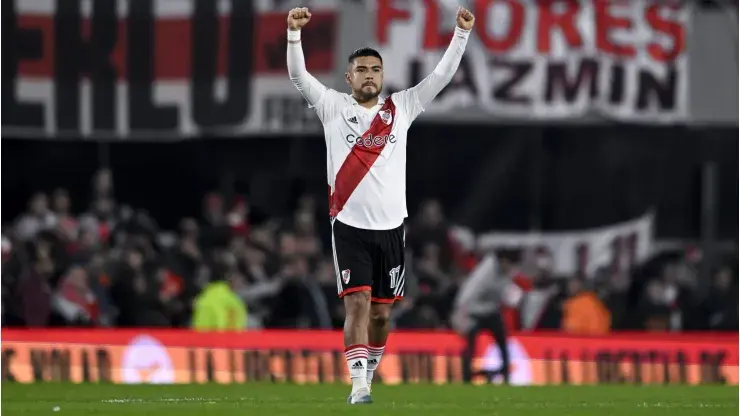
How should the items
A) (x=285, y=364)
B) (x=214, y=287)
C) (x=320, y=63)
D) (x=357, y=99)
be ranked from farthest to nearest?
(x=320, y=63) → (x=214, y=287) → (x=285, y=364) → (x=357, y=99)

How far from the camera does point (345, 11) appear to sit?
23.4 m

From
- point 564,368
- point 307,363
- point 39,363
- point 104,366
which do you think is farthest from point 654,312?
point 39,363

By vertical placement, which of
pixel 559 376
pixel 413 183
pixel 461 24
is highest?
pixel 461 24

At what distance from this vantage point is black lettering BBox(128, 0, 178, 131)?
927 inches

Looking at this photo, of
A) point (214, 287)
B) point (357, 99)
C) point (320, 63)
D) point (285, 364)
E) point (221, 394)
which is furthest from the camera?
point (320, 63)

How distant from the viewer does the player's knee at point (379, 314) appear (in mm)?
12359

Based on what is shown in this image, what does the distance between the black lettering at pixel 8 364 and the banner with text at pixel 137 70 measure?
543 cm

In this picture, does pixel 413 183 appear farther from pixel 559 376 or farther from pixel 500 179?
pixel 559 376

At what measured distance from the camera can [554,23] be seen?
77.1ft

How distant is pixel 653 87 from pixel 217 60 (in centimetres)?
583

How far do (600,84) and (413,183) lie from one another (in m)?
3.14

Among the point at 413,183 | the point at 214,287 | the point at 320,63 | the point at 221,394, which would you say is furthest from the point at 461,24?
the point at 413,183

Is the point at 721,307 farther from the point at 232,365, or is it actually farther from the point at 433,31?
the point at 232,365

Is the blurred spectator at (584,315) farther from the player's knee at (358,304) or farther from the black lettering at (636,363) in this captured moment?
the player's knee at (358,304)
